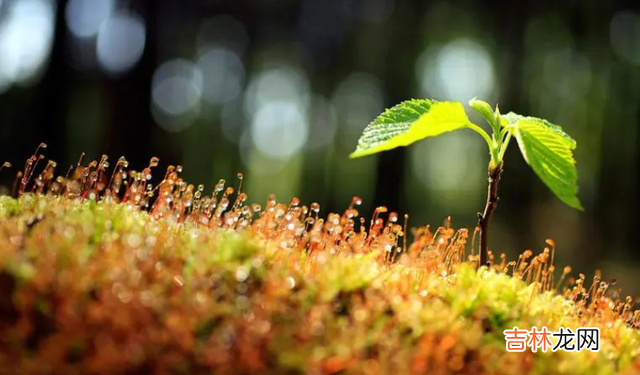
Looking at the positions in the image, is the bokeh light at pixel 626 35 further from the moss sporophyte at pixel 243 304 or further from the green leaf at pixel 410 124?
the green leaf at pixel 410 124

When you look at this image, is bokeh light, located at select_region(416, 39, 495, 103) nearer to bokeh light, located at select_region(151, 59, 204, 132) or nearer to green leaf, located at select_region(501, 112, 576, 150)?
bokeh light, located at select_region(151, 59, 204, 132)

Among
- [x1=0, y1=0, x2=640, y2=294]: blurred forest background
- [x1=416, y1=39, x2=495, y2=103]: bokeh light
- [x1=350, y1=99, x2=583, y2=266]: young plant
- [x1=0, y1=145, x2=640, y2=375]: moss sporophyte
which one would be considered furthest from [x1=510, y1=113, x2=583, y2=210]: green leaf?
[x1=416, y1=39, x2=495, y2=103]: bokeh light

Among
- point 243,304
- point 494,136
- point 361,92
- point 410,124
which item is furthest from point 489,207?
point 361,92

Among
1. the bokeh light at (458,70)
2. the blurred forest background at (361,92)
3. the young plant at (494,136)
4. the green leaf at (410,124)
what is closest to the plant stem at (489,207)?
the young plant at (494,136)

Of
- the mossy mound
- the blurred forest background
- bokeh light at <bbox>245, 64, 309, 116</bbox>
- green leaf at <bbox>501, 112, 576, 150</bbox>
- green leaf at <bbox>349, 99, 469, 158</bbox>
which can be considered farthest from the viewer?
bokeh light at <bbox>245, 64, 309, 116</bbox>

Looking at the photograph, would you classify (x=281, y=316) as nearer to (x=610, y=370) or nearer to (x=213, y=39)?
(x=610, y=370)
